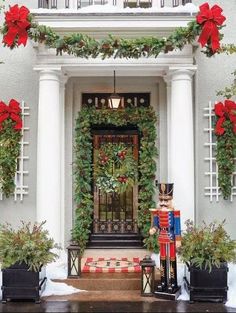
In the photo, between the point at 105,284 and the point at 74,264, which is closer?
the point at 105,284

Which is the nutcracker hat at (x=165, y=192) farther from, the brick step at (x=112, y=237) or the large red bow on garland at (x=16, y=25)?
the large red bow on garland at (x=16, y=25)

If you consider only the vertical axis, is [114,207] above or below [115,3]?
below

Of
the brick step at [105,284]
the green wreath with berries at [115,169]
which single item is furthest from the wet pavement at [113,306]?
the green wreath with berries at [115,169]

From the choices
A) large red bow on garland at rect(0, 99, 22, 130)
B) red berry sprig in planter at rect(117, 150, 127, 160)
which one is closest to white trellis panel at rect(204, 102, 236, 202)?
red berry sprig in planter at rect(117, 150, 127, 160)

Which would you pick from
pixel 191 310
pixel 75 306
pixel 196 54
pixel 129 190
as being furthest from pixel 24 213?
pixel 196 54

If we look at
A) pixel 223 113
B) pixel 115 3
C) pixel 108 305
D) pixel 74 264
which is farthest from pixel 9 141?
pixel 223 113

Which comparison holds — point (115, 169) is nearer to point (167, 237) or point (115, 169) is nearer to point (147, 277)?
point (167, 237)

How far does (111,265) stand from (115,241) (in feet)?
3.90

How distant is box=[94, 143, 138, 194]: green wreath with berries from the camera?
34.1 ft

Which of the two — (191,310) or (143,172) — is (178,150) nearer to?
(143,172)

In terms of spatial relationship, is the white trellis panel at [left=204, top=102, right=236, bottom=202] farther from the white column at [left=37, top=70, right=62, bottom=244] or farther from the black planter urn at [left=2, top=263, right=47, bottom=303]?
the black planter urn at [left=2, top=263, right=47, bottom=303]

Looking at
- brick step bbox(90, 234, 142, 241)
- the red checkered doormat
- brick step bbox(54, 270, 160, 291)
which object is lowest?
brick step bbox(54, 270, 160, 291)

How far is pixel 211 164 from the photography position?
32.5ft

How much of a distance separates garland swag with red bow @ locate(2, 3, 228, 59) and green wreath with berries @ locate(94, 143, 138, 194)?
2629mm
